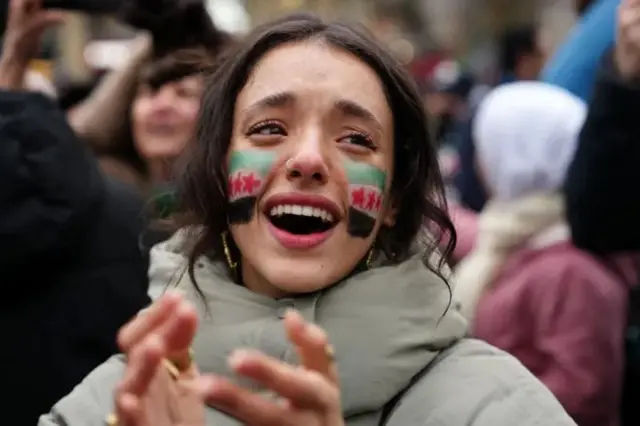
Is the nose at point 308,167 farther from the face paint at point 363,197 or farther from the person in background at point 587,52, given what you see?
the person in background at point 587,52

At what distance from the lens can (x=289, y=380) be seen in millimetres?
1257

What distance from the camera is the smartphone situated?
274 cm

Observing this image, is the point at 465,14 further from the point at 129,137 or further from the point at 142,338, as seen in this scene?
the point at 142,338

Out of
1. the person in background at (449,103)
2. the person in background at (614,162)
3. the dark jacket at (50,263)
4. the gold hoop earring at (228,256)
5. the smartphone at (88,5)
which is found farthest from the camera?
the person in background at (449,103)

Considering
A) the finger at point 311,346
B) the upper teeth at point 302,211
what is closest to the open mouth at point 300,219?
the upper teeth at point 302,211

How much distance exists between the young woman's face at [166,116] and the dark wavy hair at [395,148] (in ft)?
4.50

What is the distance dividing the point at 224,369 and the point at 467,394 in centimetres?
39

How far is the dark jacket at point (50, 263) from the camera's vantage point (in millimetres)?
2227

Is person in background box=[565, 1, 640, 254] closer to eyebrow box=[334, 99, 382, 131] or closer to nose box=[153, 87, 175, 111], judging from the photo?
eyebrow box=[334, 99, 382, 131]

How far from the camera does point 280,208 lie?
1783 millimetres

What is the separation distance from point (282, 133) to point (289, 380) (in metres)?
0.65

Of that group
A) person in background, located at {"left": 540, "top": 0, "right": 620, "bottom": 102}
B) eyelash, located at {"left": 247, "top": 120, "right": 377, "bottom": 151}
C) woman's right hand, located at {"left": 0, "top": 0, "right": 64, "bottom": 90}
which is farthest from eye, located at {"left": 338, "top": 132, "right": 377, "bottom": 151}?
person in background, located at {"left": 540, "top": 0, "right": 620, "bottom": 102}

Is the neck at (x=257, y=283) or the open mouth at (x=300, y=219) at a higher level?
the open mouth at (x=300, y=219)

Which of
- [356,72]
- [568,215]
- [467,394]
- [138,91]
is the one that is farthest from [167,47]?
[467,394]
